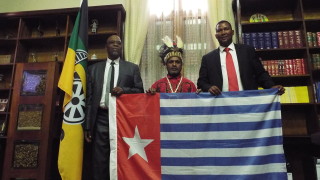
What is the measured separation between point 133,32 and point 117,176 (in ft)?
7.27

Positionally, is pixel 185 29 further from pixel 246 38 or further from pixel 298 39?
pixel 298 39

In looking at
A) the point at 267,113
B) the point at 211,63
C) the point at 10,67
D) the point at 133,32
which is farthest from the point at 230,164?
the point at 10,67

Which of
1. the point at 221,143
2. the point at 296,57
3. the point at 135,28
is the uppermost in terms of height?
the point at 135,28

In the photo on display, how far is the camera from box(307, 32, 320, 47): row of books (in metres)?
3.31

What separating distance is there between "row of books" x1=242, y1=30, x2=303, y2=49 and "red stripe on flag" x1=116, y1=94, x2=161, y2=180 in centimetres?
174

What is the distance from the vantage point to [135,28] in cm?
380

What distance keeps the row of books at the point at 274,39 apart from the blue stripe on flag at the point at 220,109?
4.71 ft

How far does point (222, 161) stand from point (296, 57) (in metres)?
2.21

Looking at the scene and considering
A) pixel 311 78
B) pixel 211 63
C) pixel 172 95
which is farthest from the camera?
pixel 311 78

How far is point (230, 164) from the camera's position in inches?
80.9

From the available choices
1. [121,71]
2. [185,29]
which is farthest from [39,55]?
[185,29]

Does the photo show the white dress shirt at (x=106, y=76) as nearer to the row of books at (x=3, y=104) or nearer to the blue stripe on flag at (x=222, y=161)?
the blue stripe on flag at (x=222, y=161)

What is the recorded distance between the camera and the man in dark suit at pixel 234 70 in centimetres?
235

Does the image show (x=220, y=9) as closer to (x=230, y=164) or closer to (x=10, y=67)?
(x=230, y=164)
